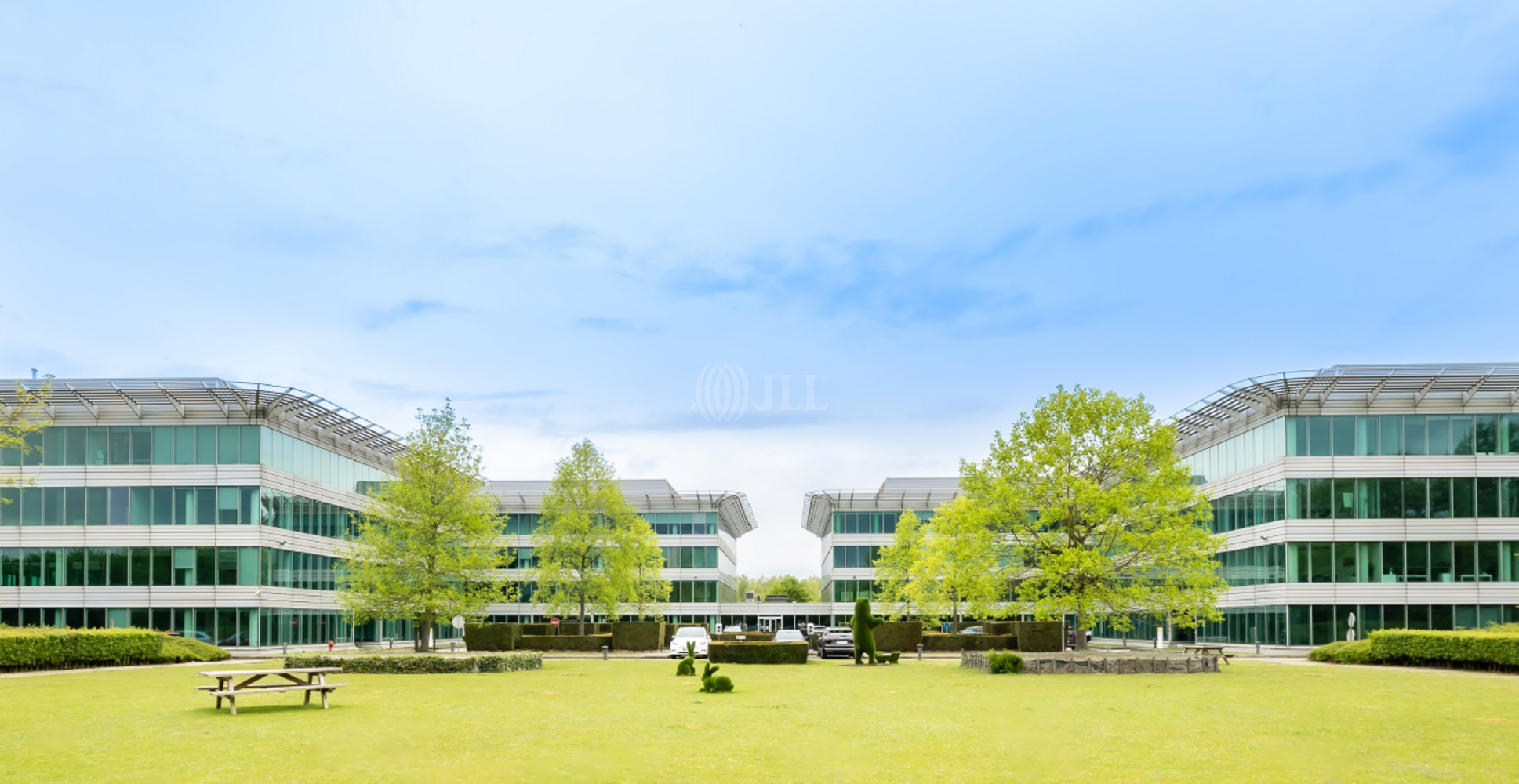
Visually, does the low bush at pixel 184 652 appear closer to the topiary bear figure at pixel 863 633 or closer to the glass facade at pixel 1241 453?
the topiary bear figure at pixel 863 633

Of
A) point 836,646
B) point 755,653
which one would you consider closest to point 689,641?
point 836,646

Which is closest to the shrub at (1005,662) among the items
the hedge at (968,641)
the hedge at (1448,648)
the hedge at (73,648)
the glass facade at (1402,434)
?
the hedge at (968,641)

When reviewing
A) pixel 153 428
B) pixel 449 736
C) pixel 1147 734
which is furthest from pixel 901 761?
pixel 153 428

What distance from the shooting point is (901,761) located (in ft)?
55.6

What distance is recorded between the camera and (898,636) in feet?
197

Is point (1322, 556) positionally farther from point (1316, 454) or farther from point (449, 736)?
point (449, 736)

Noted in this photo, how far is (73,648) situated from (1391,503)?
6075 cm

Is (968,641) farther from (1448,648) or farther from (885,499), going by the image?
(885,499)

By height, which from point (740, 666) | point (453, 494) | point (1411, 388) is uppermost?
point (1411, 388)

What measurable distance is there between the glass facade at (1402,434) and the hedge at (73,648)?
54.7m

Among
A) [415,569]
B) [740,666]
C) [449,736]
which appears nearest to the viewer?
[449,736]

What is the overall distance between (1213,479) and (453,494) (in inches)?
1892

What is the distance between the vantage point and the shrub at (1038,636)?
167 ft

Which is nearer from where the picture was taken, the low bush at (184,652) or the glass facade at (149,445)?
the low bush at (184,652)
